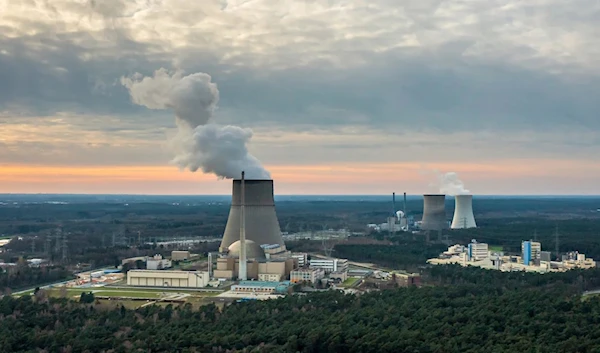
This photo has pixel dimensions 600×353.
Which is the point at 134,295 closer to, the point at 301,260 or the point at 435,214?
the point at 301,260

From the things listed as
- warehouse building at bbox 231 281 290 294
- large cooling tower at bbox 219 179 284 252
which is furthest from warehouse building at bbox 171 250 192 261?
warehouse building at bbox 231 281 290 294

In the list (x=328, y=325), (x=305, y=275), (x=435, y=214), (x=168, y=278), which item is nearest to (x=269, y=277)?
(x=305, y=275)

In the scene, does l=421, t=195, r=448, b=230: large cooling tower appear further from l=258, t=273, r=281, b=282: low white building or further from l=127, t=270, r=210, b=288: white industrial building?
l=127, t=270, r=210, b=288: white industrial building

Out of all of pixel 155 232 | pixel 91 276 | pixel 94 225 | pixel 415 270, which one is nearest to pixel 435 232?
pixel 415 270

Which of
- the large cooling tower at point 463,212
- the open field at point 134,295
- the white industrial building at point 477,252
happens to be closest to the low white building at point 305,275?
the open field at point 134,295

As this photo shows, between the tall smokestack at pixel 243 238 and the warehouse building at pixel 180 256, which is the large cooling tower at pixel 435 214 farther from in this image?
the tall smokestack at pixel 243 238

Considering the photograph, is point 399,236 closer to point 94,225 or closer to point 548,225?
point 548,225

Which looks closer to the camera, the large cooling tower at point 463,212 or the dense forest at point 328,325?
the dense forest at point 328,325
